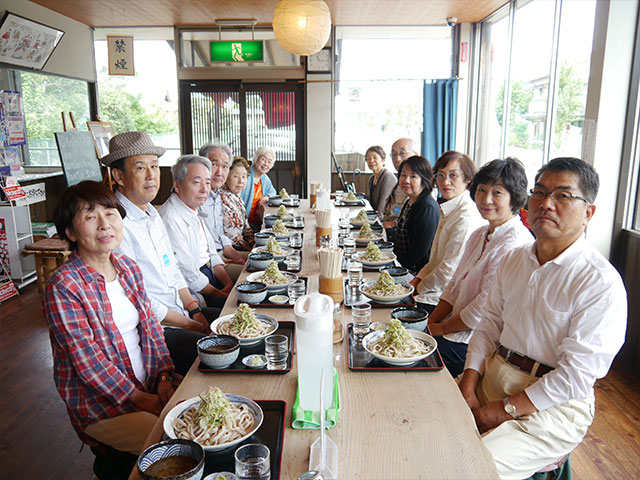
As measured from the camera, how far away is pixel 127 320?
1.80 metres

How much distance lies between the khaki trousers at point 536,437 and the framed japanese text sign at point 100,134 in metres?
6.69

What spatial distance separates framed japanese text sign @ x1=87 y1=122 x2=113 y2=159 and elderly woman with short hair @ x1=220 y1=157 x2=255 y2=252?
3.47 meters

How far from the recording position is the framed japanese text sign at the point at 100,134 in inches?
264

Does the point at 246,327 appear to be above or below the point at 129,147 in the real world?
below

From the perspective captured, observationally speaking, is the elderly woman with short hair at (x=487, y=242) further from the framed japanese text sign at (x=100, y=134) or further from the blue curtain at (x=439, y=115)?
the framed japanese text sign at (x=100, y=134)

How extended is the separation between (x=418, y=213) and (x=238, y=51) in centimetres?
433

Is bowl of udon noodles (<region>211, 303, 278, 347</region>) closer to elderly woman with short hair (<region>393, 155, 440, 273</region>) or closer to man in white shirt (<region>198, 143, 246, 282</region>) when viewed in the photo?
elderly woman with short hair (<region>393, 155, 440, 273</region>)

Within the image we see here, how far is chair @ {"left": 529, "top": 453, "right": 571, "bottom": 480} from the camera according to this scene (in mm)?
1601

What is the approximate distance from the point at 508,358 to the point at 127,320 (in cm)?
143

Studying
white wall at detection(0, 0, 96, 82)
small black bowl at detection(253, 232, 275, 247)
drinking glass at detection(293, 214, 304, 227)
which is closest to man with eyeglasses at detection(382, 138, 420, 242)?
drinking glass at detection(293, 214, 304, 227)

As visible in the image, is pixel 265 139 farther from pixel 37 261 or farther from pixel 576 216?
pixel 576 216

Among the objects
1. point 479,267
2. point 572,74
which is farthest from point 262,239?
point 572,74

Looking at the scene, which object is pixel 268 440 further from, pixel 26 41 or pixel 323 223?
pixel 26 41

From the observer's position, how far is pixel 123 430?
64.6 inches
